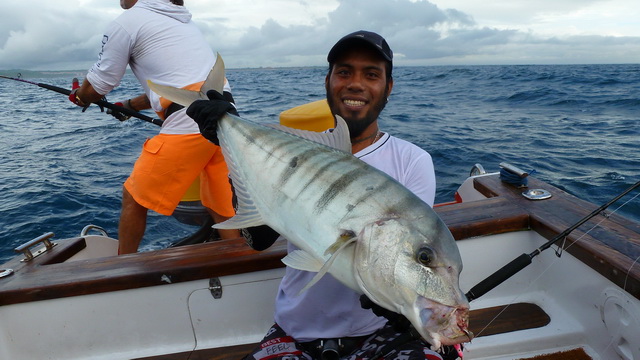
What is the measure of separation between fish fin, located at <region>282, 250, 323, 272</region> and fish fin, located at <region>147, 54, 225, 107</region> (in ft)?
A: 3.97

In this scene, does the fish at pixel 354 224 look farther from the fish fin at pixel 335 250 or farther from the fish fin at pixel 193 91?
the fish fin at pixel 193 91

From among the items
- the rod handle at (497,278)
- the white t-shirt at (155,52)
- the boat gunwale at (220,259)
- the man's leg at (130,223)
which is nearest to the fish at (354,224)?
the rod handle at (497,278)

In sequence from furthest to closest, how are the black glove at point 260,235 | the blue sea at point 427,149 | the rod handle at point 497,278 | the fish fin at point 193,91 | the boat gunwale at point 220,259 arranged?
the blue sea at point 427,149, the boat gunwale at point 220,259, the fish fin at point 193,91, the black glove at point 260,235, the rod handle at point 497,278

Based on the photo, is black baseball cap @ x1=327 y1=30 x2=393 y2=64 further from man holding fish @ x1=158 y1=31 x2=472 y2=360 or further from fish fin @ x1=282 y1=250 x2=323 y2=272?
fish fin @ x1=282 y1=250 x2=323 y2=272

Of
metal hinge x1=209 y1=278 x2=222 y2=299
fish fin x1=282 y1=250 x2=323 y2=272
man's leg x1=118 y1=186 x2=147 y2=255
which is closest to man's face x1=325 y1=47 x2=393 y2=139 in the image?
fish fin x1=282 y1=250 x2=323 y2=272

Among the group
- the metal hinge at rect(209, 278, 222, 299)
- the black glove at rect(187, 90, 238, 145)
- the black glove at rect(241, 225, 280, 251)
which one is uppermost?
the black glove at rect(187, 90, 238, 145)

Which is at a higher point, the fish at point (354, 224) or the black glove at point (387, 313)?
the fish at point (354, 224)

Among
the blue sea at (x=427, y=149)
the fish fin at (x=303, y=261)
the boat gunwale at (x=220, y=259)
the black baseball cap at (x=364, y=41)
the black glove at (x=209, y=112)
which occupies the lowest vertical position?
the blue sea at (x=427, y=149)

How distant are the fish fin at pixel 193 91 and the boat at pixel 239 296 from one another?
1.01 meters

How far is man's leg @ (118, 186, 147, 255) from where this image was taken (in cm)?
328

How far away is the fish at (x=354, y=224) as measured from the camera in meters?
1.16

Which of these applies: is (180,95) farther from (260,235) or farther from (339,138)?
(339,138)

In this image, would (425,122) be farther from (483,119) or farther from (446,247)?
(446,247)

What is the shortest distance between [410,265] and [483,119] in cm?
1299
